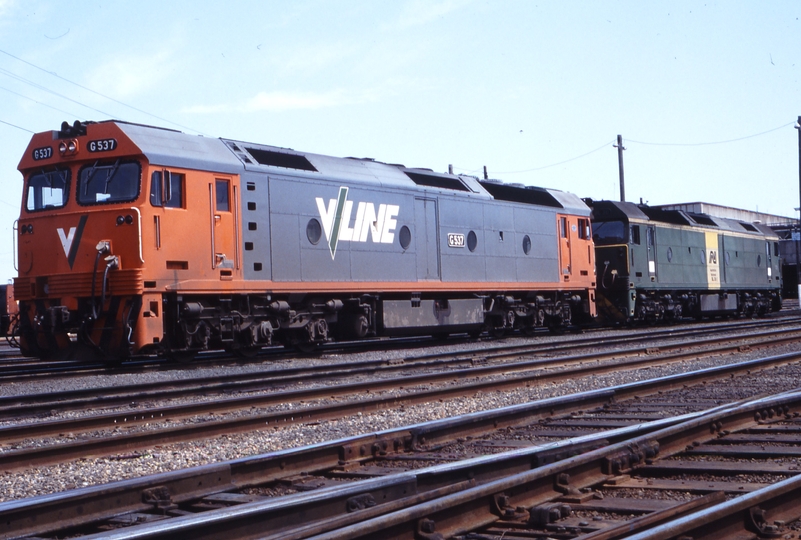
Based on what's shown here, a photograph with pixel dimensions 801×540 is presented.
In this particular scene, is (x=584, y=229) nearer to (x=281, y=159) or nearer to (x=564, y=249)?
(x=564, y=249)

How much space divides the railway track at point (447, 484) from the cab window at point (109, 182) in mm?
8364

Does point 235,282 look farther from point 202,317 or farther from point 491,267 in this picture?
point 491,267

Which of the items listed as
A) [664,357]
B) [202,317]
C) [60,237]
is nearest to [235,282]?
[202,317]

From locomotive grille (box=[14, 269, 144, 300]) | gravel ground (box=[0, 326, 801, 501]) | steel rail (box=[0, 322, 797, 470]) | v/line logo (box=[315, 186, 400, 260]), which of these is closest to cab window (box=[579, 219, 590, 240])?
v/line logo (box=[315, 186, 400, 260])

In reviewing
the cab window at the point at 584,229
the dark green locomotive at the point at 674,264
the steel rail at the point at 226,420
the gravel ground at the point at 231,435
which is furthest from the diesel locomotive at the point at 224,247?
the dark green locomotive at the point at 674,264

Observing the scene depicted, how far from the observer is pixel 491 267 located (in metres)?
21.5

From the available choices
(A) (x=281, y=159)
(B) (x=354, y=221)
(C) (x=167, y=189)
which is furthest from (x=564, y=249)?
(C) (x=167, y=189)

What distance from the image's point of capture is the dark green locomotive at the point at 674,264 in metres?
27.3

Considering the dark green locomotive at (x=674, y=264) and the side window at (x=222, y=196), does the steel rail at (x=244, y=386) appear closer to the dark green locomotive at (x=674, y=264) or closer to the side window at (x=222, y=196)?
the side window at (x=222, y=196)

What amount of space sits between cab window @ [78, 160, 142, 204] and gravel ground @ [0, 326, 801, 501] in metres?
2.84

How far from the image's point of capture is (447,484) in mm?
5547

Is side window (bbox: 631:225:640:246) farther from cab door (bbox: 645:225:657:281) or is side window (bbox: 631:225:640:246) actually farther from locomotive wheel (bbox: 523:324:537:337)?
locomotive wheel (bbox: 523:324:537:337)

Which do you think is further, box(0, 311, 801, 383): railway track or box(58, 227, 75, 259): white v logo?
box(0, 311, 801, 383): railway track

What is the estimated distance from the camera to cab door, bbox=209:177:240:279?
15.1 m
